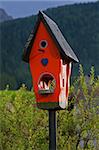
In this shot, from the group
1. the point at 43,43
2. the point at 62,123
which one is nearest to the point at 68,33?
the point at 62,123

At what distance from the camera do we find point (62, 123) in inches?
168

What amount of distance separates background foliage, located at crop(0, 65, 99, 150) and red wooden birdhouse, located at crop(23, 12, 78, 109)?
0.79m

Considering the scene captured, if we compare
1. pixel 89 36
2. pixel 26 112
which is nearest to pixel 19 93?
pixel 26 112

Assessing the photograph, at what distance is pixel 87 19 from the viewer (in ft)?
58.0

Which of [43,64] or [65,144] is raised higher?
[43,64]

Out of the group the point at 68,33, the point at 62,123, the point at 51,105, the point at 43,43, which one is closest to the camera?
the point at 51,105

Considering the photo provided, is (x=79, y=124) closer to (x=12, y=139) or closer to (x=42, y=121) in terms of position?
(x=42, y=121)

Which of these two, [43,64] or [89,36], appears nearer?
[43,64]

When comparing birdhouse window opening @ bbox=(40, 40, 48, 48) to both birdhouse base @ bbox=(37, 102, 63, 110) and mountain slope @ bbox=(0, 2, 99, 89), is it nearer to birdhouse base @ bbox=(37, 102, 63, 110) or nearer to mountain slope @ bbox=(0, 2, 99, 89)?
birdhouse base @ bbox=(37, 102, 63, 110)

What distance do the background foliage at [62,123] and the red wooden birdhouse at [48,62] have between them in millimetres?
787

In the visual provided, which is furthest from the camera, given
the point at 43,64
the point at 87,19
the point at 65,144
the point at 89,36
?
the point at 87,19

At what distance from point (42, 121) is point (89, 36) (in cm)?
1066

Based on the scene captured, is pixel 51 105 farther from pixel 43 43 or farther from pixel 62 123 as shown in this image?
pixel 62 123

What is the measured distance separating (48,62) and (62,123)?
112 centimetres
